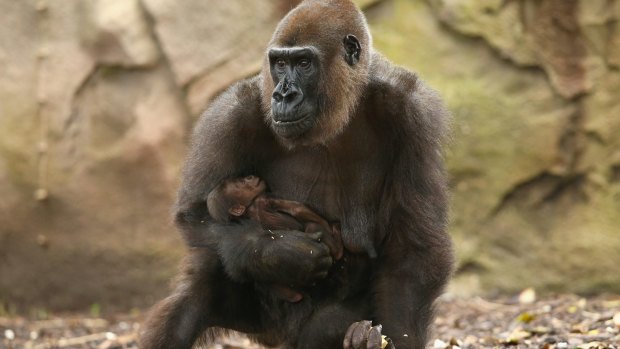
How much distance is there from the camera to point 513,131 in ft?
34.0

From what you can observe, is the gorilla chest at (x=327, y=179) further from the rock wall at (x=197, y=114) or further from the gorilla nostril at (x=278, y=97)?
the rock wall at (x=197, y=114)

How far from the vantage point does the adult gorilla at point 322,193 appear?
6223mm

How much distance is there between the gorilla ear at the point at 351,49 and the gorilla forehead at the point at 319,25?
4cm

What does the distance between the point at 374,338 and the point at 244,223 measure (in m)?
1.17

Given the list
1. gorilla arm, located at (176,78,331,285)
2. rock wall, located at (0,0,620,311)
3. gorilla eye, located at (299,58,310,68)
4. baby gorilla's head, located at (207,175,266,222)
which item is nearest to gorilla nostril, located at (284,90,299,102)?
gorilla eye, located at (299,58,310,68)

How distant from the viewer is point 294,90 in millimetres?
6156

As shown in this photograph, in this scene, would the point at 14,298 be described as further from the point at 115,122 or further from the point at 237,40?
the point at 237,40

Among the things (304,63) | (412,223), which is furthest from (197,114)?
(412,223)

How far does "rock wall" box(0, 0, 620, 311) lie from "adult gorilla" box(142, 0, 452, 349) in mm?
3858

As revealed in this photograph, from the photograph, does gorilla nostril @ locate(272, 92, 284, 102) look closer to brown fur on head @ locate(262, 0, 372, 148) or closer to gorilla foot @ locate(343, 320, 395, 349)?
brown fur on head @ locate(262, 0, 372, 148)

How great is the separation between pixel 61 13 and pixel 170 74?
4.01 feet

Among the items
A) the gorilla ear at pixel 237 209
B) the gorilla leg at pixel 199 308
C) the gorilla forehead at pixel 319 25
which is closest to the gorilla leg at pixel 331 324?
the gorilla leg at pixel 199 308

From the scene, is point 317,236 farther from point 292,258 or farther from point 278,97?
point 278,97

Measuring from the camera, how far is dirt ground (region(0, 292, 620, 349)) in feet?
24.5
